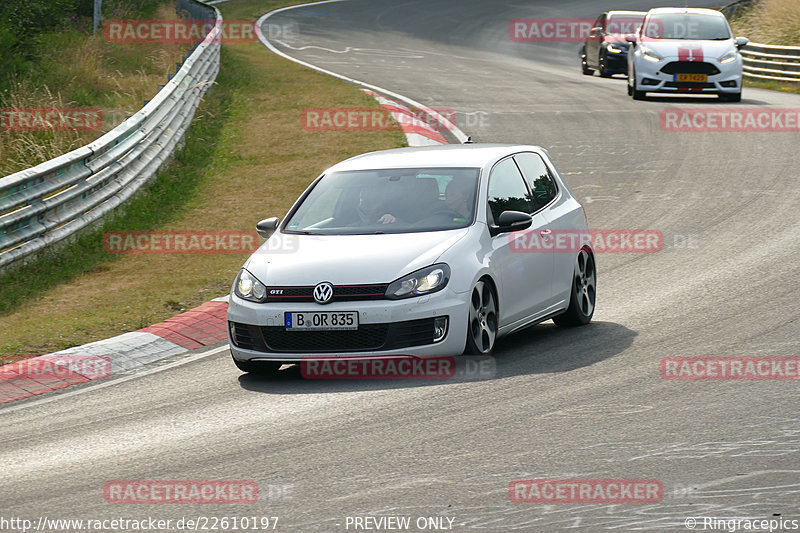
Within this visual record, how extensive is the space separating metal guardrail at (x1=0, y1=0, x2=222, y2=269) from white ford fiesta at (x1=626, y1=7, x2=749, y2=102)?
9.41 metres

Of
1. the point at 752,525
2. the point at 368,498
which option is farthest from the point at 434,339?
the point at 752,525

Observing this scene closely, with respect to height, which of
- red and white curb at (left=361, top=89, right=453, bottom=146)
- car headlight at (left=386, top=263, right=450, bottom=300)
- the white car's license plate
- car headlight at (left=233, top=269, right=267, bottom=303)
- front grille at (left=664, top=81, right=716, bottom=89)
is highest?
car headlight at (left=386, top=263, right=450, bottom=300)

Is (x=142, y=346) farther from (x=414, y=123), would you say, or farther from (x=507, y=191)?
(x=414, y=123)

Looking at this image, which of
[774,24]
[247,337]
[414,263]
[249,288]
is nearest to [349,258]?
[414,263]

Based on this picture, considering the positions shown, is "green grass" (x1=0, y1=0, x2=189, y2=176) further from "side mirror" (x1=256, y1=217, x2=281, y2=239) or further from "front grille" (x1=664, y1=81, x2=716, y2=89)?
"front grille" (x1=664, y1=81, x2=716, y2=89)

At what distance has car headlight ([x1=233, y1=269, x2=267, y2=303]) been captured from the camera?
907 cm

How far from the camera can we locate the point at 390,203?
9891mm

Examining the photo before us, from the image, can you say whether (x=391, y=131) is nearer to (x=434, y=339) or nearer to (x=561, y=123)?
(x=561, y=123)

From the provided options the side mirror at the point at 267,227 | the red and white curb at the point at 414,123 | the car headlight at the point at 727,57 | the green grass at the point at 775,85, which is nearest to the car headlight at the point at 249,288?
the side mirror at the point at 267,227

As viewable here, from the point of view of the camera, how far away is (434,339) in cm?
886

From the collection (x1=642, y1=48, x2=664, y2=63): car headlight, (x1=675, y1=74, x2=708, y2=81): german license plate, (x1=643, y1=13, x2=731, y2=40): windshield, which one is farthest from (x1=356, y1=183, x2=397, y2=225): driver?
(x1=643, y1=13, x2=731, y2=40): windshield

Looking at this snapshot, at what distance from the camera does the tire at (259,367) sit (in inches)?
367

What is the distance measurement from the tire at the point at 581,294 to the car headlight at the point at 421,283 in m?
2.06

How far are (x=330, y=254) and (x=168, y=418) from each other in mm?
1713
